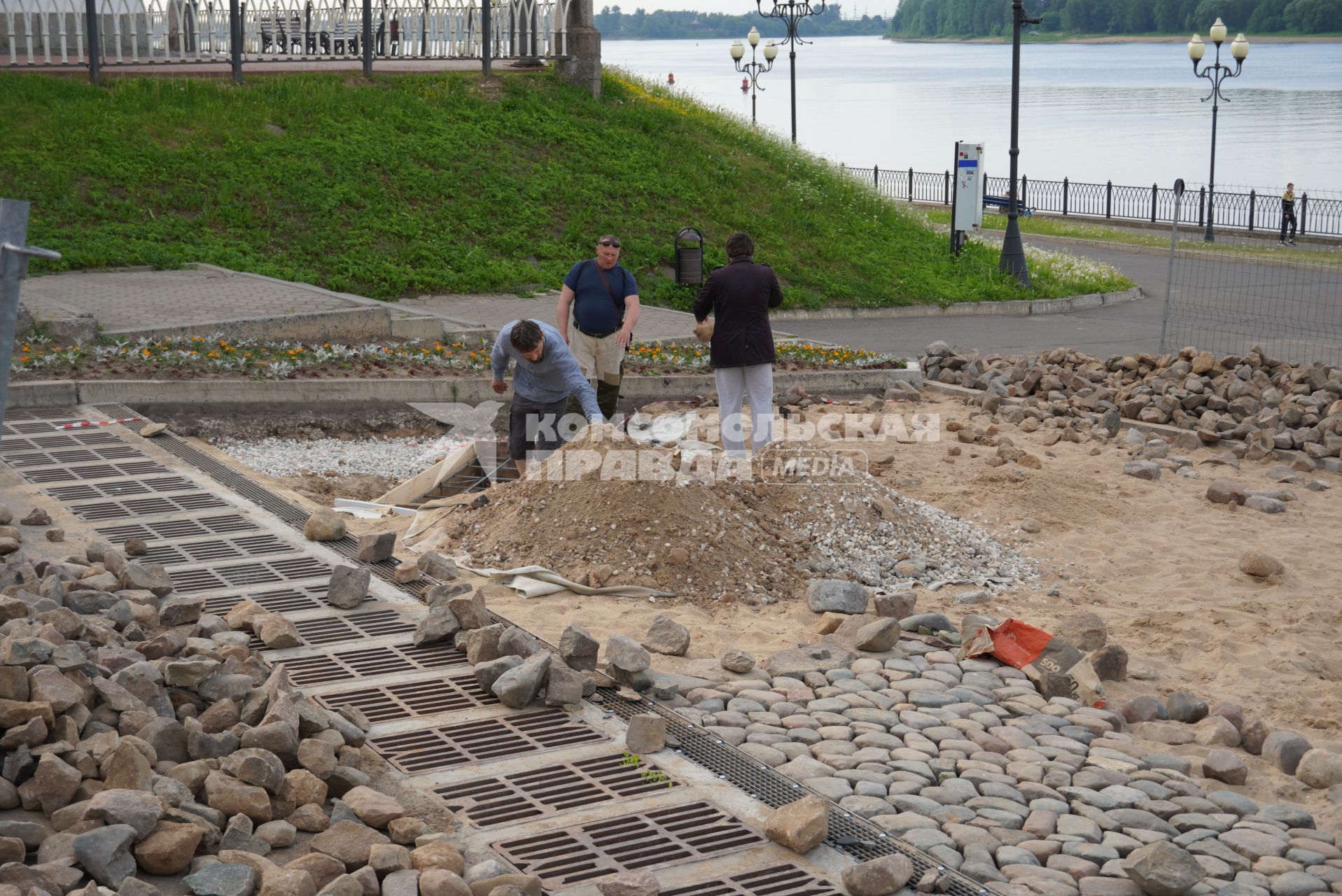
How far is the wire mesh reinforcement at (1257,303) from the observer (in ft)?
54.3

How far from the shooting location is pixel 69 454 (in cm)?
995

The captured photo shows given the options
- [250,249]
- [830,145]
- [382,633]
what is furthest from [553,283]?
[830,145]

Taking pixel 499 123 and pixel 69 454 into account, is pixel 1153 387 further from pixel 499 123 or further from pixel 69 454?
pixel 499 123

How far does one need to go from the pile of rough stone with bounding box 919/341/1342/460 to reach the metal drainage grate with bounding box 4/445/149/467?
7783mm

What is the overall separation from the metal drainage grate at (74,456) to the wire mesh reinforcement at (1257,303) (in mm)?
11048

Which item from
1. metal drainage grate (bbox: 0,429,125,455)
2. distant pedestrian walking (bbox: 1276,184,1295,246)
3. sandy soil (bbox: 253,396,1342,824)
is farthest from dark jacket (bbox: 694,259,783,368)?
distant pedestrian walking (bbox: 1276,184,1295,246)

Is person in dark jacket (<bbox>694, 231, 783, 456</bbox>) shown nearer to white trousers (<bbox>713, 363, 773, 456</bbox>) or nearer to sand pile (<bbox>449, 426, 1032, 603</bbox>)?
white trousers (<bbox>713, 363, 773, 456</bbox>)

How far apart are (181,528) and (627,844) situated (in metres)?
4.67

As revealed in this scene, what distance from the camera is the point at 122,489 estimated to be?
9109 mm

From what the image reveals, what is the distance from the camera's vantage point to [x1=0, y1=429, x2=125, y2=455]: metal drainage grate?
1005 cm

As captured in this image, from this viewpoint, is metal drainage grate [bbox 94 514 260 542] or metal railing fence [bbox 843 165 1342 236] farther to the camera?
metal railing fence [bbox 843 165 1342 236]

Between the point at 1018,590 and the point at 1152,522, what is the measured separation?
1961mm

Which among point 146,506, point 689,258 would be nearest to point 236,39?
point 689,258

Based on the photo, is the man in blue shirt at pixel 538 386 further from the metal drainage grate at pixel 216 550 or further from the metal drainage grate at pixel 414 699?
the metal drainage grate at pixel 414 699
